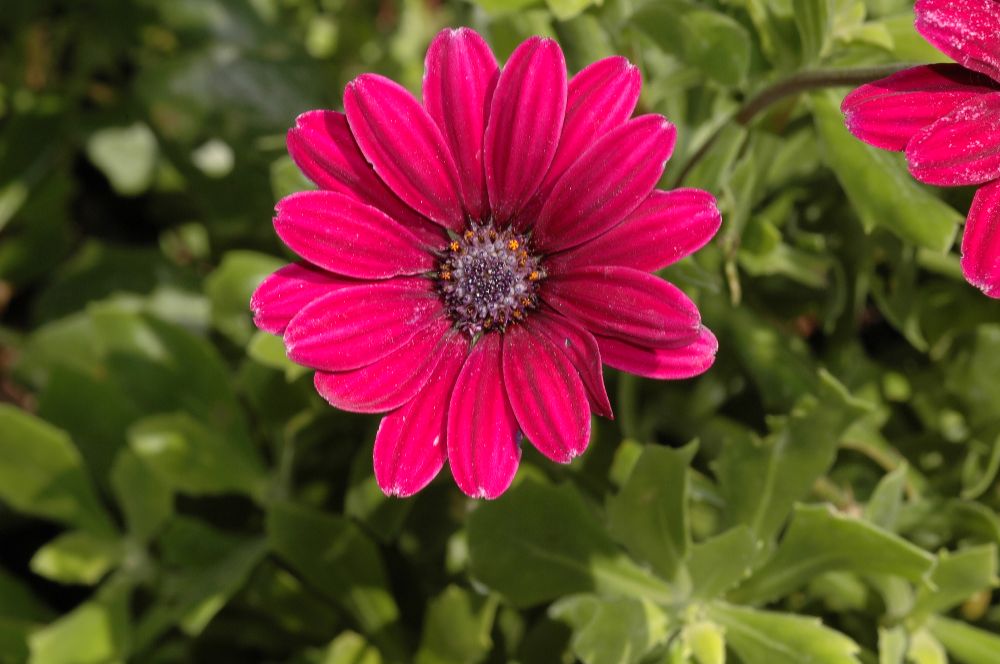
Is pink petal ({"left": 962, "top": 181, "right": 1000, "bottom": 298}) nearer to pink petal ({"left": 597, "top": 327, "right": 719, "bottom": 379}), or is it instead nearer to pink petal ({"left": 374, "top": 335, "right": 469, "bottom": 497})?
pink petal ({"left": 597, "top": 327, "right": 719, "bottom": 379})

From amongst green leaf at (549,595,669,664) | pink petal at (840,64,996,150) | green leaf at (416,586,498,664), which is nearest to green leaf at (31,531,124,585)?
green leaf at (416,586,498,664)

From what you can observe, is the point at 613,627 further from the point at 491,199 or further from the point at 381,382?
the point at 491,199

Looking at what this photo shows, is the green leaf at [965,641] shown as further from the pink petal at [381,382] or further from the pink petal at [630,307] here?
the pink petal at [381,382]

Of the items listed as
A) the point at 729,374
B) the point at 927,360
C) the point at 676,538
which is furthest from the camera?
the point at 927,360

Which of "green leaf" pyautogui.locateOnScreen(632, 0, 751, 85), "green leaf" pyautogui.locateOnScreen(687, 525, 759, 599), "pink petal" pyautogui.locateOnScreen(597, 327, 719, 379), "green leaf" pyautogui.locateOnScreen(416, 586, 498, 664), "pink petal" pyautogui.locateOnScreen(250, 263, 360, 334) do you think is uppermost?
"green leaf" pyautogui.locateOnScreen(632, 0, 751, 85)

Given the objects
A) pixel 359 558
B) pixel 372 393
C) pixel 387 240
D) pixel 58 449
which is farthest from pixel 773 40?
pixel 58 449

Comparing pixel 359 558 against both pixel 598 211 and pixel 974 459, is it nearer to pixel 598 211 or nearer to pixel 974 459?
pixel 598 211

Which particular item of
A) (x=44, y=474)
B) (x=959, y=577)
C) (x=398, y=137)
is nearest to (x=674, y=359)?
(x=398, y=137)
